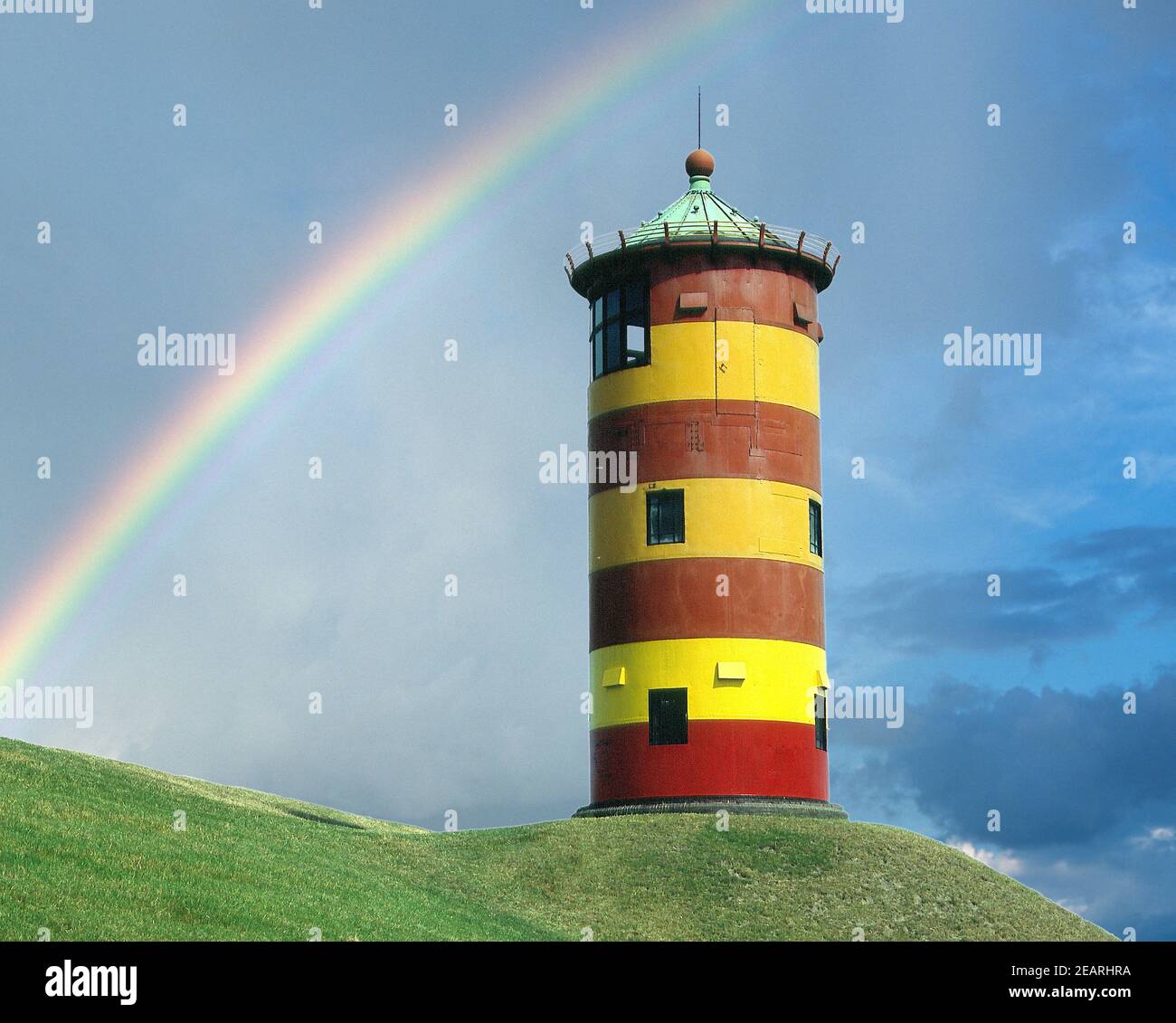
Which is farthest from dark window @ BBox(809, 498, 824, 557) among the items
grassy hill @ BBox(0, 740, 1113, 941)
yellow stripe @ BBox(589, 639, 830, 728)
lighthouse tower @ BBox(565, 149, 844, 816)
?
grassy hill @ BBox(0, 740, 1113, 941)

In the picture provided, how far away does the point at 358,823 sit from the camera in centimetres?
4572

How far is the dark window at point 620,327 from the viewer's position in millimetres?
43844

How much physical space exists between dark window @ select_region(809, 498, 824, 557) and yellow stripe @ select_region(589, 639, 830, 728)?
2.76 meters

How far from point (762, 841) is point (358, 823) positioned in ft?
42.2

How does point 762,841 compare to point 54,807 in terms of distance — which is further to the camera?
point 762,841

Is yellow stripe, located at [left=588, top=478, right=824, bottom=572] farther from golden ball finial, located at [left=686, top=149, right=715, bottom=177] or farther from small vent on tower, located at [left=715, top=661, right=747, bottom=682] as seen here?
golden ball finial, located at [left=686, top=149, right=715, bottom=177]

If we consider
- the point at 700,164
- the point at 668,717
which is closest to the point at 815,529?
the point at 668,717

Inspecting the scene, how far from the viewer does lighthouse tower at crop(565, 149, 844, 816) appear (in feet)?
136

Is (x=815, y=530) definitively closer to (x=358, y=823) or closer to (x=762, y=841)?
(x=762, y=841)

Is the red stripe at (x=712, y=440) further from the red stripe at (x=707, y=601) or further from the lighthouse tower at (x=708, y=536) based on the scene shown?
the red stripe at (x=707, y=601)

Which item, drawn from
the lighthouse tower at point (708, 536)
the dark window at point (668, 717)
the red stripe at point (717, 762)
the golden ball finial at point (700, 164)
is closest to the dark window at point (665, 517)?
the lighthouse tower at point (708, 536)

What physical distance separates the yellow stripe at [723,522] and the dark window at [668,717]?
3566mm

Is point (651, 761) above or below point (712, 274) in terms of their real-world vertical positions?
below
